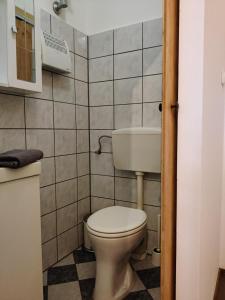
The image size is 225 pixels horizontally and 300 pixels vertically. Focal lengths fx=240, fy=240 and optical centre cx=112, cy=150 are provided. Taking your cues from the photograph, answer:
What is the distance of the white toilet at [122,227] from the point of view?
1277mm

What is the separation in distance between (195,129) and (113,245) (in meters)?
0.80

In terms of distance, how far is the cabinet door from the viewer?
118 centimetres

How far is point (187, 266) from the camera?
31.9 inches

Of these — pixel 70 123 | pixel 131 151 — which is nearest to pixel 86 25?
pixel 70 123

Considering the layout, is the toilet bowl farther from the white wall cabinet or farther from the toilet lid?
Result: the white wall cabinet

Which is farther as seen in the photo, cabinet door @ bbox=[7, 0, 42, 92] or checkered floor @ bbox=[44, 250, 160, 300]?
checkered floor @ bbox=[44, 250, 160, 300]

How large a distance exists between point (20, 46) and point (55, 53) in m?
0.32

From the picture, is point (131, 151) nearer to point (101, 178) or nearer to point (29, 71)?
point (101, 178)

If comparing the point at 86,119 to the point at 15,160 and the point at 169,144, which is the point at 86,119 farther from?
the point at 169,144

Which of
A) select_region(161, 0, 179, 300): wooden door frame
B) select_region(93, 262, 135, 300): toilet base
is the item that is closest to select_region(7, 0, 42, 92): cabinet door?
select_region(161, 0, 179, 300): wooden door frame

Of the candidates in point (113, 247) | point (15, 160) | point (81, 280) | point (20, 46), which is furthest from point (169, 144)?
point (81, 280)

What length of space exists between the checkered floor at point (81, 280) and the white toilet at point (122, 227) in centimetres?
9

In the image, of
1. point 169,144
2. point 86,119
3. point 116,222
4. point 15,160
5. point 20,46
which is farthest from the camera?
point 86,119

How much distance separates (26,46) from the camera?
49.7 inches
